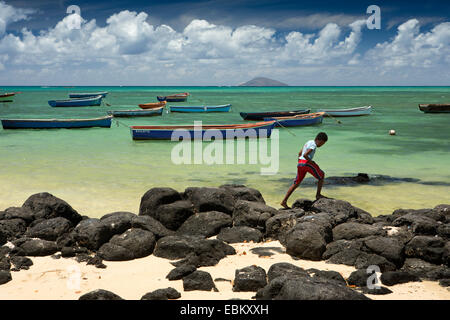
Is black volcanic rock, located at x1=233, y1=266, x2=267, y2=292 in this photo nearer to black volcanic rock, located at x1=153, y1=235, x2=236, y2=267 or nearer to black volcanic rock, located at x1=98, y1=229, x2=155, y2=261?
black volcanic rock, located at x1=153, y1=235, x2=236, y2=267

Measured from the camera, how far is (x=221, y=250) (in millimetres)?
7133

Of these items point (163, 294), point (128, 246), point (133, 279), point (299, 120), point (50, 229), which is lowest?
point (133, 279)

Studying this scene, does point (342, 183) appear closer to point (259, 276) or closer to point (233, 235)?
point (233, 235)

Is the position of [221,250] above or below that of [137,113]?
below

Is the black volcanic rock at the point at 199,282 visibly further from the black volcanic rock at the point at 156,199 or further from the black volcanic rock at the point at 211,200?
the black volcanic rock at the point at 156,199

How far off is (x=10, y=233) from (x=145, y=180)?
637 centimetres

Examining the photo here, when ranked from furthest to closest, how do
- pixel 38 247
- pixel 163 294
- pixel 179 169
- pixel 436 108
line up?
pixel 436 108, pixel 179 169, pixel 38 247, pixel 163 294

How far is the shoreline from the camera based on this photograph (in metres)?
5.82

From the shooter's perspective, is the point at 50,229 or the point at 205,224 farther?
the point at 205,224

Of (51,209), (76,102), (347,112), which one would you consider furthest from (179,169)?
(76,102)

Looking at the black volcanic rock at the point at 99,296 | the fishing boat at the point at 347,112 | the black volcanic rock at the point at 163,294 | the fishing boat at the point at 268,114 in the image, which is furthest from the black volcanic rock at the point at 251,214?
the fishing boat at the point at 347,112

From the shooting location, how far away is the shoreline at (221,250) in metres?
5.82

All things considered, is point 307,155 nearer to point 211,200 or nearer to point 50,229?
point 211,200
